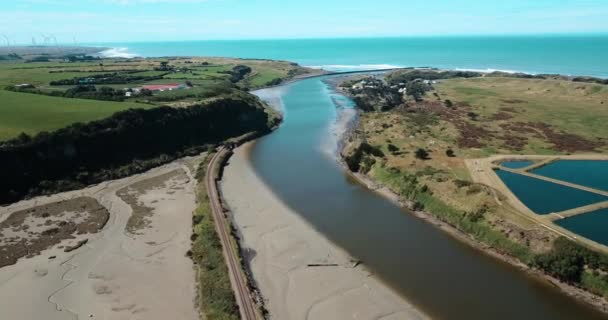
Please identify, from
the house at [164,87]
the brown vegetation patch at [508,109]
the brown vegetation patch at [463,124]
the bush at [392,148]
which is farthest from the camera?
the house at [164,87]

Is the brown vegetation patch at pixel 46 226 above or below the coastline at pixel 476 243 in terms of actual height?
below

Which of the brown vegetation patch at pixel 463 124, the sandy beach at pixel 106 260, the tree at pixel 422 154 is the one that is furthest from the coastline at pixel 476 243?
the sandy beach at pixel 106 260

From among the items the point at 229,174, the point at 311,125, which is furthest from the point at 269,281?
the point at 311,125

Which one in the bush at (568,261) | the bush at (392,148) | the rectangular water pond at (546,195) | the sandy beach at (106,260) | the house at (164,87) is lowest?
the sandy beach at (106,260)

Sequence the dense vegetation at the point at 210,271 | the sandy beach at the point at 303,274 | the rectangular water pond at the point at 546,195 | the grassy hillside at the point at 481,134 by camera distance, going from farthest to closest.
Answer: the grassy hillside at the point at 481,134 → the rectangular water pond at the point at 546,195 → the sandy beach at the point at 303,274 → the dense vegetation at the point at 210,271

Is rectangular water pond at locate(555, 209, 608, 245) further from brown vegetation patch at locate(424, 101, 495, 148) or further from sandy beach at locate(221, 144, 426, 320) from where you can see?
brown vegetation patch at locate(424, 101, 495, 148)

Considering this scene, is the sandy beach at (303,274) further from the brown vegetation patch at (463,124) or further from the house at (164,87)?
the house at (164,87)

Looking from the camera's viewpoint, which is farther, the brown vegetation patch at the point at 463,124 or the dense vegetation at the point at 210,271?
the brown vegetation patch at the point at 463,124

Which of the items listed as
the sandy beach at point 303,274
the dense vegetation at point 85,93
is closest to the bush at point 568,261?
the sandy beach at point 303,274
